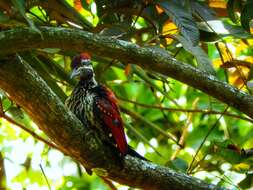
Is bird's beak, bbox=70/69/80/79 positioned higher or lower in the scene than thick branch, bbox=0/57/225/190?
higher

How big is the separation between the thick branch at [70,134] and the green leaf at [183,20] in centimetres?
53

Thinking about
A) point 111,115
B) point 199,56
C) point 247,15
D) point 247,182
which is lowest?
point 247,182

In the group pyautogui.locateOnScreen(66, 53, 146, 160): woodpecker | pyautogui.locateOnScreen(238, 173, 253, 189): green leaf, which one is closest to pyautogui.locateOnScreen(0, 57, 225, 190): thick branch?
pyautogui.locateOnScreen(66, 53, 146, 160): woodpecker

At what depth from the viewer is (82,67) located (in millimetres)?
3084

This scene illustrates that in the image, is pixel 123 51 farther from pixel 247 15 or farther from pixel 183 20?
pixel 247 15

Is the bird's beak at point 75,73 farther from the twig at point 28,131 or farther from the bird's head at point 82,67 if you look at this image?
the twig at point 28,131

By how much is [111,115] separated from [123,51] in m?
0.63

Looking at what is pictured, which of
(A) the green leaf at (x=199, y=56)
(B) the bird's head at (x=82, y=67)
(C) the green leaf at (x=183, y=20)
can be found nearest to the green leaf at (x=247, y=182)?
(A) the green leaf at (x=199, y=56)

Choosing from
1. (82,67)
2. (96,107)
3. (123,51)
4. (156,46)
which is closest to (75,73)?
(82,67)

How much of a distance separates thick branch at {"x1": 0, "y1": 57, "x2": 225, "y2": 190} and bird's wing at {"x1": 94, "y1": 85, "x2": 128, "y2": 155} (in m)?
0.11

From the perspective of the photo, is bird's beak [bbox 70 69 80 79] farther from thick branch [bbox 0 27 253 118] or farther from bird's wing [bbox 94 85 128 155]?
thick branch [bbox 0 27 253 118]

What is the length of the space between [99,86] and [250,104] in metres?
0.86

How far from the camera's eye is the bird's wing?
8.94ft

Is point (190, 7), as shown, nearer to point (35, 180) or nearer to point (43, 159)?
point (43, 159)
